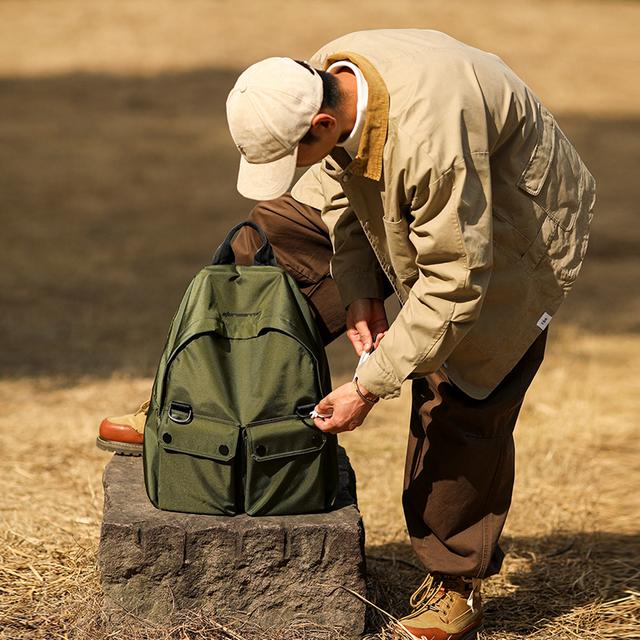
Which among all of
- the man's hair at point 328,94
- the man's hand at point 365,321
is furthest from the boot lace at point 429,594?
the man's hair at point 328,94

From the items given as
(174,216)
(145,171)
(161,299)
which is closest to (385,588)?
(161,299)

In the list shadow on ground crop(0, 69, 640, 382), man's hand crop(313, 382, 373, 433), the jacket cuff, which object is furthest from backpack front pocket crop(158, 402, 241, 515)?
shadow on ground crop(0, 69, 640, 382)

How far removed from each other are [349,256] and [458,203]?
2.25ft

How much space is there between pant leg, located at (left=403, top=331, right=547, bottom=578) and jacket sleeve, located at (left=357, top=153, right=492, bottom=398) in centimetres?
34

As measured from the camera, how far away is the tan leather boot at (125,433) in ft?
11.9

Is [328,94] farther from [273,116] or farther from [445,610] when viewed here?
[445,610]

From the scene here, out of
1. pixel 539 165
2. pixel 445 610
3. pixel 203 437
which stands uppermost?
pixel 539 165

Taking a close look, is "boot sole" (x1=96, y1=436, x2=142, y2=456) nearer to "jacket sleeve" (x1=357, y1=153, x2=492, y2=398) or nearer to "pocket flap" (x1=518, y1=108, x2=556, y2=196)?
"jacket sleeve" (x1=357, y1=153, x2=492, y2=398)

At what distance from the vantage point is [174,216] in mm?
11328

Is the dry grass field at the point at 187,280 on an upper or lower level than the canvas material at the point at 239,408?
lower

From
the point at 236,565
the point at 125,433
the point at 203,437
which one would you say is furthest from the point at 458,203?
the point at 125,433

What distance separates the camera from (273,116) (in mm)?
2727

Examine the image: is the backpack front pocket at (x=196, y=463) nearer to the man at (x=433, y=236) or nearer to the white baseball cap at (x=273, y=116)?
the man at (x=433, y=236)

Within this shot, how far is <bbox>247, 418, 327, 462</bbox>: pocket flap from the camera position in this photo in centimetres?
311
